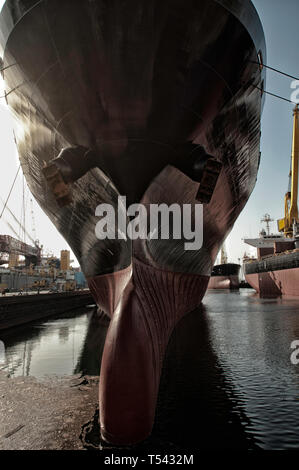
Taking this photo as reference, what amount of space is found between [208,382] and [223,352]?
269 cm

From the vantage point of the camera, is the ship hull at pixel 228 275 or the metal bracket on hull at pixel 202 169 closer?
the metal bracket on hull at pixel 202 169

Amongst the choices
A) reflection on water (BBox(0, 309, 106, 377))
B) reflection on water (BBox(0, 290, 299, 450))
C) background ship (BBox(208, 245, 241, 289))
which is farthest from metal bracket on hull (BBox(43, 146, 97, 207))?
background ship (BBox(208, 245, 241, 289))

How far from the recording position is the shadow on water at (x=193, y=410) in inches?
146

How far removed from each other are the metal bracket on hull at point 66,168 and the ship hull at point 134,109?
0.06ft

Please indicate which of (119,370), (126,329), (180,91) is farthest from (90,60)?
(119,370)

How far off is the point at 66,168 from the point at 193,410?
4523mm

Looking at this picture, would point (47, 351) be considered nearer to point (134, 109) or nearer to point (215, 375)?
point (215, 375)

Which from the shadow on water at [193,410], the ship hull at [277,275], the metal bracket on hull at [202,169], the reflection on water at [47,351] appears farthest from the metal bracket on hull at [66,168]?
the ship hull at [277,275]

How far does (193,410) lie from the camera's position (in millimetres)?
4625

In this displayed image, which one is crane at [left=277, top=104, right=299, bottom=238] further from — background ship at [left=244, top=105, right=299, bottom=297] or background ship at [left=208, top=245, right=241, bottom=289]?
background ship at [left=208, top=245, right=241, bottom=289]
